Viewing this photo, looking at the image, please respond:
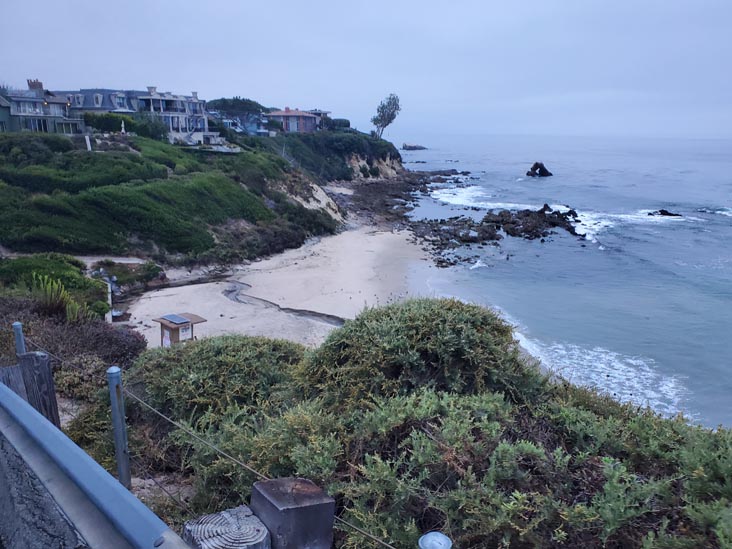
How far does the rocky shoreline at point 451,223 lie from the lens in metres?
35.1

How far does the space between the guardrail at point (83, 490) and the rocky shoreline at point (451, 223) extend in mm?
27298

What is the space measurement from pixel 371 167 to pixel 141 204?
50705 millimetres

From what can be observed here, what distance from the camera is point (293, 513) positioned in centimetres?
260

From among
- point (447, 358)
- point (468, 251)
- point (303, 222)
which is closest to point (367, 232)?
point (303, 222)

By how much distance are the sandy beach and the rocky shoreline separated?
110 inches

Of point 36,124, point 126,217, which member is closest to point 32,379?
point 126,217

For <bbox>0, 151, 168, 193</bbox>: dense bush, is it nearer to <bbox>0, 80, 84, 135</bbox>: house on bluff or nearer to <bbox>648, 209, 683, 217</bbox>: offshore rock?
<bbox>0, 80, 84, 135</bbox>: house on bluff

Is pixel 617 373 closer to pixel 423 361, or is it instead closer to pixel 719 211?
pixel 423 361

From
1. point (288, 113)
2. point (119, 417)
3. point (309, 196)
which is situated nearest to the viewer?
point (119, 417)

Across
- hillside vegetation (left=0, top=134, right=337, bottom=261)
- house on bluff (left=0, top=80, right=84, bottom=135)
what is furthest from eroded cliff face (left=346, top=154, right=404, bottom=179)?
house on bluff (left=0, top=80, right=84, bottom=135)

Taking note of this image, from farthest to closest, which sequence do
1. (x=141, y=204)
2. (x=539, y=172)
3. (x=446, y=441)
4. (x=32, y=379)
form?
1. (x=539, y=172)
2. (x=141, y=204)
3. (x=32, y=379)
4. (x=446, y=441)

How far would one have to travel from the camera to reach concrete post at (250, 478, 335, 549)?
8.37ft

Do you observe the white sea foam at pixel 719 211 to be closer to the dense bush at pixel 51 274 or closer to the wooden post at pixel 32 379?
the dense bush at pixel 51 274

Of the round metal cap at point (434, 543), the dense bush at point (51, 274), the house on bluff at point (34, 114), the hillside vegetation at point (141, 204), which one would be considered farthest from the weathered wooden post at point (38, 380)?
the house on bluff at point (34, 114)
